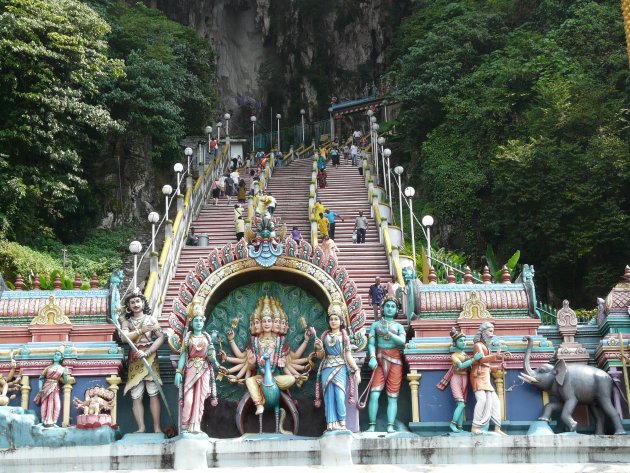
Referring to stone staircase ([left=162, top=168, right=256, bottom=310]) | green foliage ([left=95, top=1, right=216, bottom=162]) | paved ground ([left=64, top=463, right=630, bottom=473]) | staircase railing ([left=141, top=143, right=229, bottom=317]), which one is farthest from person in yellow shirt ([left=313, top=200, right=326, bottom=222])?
paved ground ([left=64, top=463, right=630, bottom=473])

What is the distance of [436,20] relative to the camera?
170 feet

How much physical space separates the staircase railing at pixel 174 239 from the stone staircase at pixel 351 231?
3751mm

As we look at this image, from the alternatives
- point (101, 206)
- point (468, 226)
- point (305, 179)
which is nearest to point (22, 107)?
point (101, 206)

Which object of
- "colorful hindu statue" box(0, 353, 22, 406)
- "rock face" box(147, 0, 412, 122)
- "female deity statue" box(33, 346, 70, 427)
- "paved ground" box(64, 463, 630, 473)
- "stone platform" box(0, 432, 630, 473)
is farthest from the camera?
"rock face" box(147, 0, 412, 122)

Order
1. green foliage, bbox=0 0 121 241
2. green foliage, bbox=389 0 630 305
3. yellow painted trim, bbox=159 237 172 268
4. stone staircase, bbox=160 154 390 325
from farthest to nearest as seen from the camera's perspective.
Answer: green foliage, bbox=389 0 630 305, green foliage, bbox=0 0 121 241, stone staircase, bbox=160 154 390 325, yellow painted trim, bbox=159 237 172 268

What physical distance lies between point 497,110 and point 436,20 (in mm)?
11928

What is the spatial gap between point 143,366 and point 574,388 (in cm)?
651

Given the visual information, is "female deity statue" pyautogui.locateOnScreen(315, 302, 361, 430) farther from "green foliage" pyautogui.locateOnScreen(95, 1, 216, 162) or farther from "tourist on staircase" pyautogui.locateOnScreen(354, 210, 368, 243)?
"green foliage" pyautogui.locateOnScreen(95, 1, 216, 162)

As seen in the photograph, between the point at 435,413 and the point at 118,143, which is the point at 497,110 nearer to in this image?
the point at 118,143

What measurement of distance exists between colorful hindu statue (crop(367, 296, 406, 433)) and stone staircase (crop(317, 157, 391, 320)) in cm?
340

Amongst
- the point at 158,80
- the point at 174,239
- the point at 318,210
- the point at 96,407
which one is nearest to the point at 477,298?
the point at 96,407

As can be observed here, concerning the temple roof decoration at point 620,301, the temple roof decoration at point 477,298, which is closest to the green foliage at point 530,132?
the temple roof decoration at point 620,301

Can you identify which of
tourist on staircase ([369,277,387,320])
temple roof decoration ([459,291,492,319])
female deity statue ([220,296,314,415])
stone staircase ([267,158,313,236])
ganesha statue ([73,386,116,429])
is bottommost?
ganesha statue ([73,386,116,429])

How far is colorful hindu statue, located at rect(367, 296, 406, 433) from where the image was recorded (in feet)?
58.8
